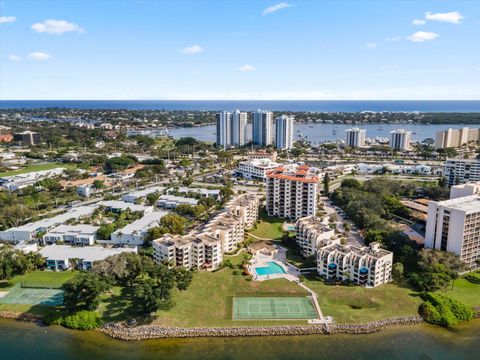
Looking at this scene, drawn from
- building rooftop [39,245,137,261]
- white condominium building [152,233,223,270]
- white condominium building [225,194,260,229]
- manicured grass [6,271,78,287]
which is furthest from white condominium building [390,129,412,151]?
manicured grass [6,271,78,287]

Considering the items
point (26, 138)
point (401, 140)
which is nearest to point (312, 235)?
point (401, 140)

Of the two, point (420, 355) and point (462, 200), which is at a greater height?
point (462, 200)

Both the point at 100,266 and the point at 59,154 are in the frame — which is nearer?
the point at 100,266

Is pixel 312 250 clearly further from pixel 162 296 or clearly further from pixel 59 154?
pixel 59 154

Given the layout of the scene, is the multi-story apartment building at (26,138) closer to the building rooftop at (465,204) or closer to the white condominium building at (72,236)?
the white condominium building at (72,236)

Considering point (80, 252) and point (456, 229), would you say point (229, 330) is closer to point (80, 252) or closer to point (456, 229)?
point (80, 252)

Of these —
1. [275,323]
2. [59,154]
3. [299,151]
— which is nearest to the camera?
[275,323]

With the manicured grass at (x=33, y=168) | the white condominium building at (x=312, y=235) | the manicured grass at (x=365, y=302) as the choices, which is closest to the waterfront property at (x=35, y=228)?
the white condominium building at (x=312, y=235)

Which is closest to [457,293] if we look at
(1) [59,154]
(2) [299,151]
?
(2) [299,151]
